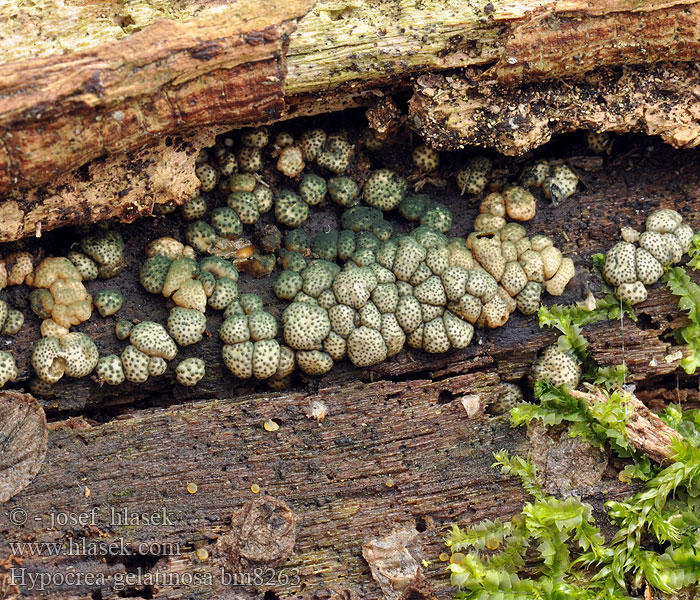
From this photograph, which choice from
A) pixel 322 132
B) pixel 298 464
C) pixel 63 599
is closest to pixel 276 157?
pixel 322 132

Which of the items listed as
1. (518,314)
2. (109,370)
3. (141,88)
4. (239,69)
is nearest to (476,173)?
(518,314)

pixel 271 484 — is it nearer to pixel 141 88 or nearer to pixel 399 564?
pixel 399 564

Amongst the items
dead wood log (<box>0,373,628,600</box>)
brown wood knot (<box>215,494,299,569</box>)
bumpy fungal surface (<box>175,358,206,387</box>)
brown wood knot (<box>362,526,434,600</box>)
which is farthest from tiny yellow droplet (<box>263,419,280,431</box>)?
brown wood knot (<box>362,526,434,600</box>)

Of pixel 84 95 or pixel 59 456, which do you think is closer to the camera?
pixel 84 95

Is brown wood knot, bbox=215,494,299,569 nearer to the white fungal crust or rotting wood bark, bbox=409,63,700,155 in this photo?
the white fungal crust

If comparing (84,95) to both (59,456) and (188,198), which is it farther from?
(59,456)

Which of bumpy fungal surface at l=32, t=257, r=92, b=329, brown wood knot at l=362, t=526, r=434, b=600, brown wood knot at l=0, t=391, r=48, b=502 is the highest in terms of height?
bumpy fungal surface at l=32, t=257, r=92, b=329

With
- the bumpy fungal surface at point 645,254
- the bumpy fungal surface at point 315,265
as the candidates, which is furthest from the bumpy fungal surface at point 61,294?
the bumpy fungal surface at point 645,254
